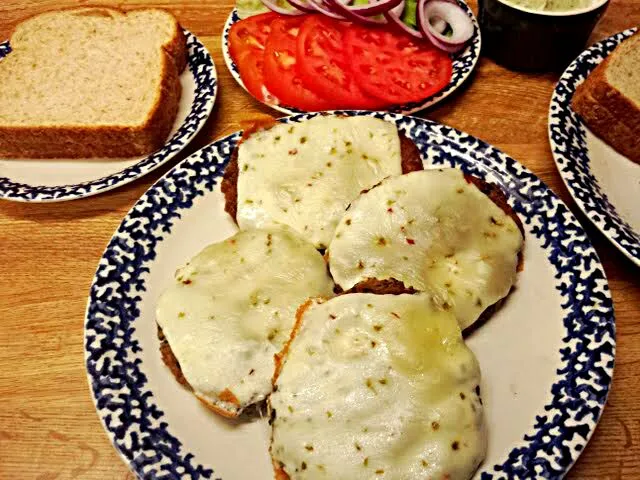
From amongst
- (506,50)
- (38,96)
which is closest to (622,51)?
(506,50)

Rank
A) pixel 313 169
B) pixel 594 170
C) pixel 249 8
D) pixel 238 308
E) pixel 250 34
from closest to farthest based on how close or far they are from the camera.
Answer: pixel 238 308 < pixel 313 169 < pixel 594 170 < pixel 250 34 < pixel 249 8

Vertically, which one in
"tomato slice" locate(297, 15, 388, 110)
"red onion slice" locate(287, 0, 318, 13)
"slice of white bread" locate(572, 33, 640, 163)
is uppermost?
"slice of white bread" locate(572, 33, 640, 163)

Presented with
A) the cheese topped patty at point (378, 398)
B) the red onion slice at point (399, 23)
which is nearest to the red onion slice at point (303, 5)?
the red onion slice at point (399, 23)

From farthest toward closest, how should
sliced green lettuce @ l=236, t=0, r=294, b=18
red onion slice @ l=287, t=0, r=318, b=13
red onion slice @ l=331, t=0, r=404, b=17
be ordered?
sliced green lettuce @ l=236, t=0, r=294, b=18
red onion slice @ l=287, t=0, r=318, b=13
red onion slice @ l=331, t=0, r=404, b=17

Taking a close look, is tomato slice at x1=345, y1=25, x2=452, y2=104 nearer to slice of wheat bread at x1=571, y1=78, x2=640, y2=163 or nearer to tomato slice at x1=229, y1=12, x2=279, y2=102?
tomato slice at x1=229, y1=12, x2=279, y2=102

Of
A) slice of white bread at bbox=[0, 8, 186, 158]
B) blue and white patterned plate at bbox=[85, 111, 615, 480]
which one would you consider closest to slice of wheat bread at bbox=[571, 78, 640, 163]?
blue and white patterned plate at bbox=[85, 111, 615, 480]

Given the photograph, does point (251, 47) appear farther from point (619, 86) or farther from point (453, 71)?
point (619, 86)

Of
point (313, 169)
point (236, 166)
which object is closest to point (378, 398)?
point (313, 169)
